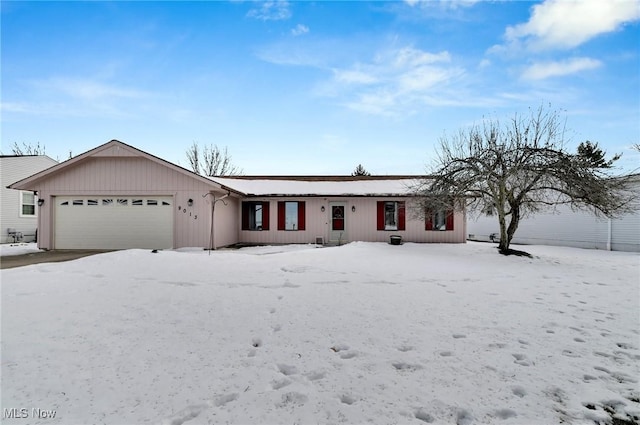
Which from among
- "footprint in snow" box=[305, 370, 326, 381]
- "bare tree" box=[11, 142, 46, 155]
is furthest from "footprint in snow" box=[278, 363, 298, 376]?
"bare tree" box=[11, 142, 46, 155]

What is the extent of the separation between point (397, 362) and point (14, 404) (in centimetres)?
326

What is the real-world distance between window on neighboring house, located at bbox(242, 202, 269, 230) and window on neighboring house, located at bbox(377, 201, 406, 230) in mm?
5642

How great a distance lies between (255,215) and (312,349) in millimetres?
12184

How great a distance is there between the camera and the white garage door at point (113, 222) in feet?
41.0

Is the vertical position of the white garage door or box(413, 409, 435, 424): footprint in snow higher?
the white garage door

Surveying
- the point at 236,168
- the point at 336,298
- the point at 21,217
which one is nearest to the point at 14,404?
the point at 336,298

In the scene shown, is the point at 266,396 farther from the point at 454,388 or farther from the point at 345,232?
the point at 345,232

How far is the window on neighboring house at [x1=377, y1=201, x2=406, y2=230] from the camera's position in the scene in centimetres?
1452

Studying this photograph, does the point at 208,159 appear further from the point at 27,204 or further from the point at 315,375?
the point at 315,375

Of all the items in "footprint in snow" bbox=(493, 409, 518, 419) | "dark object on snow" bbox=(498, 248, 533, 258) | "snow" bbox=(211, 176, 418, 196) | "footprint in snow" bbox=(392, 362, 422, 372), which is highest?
"snow" bbox=(211, 176, 418, 196)

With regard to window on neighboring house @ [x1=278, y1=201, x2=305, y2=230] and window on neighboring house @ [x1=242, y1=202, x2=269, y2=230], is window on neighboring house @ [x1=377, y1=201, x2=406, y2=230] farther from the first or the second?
window on neighboring house @ [x1=242, y1=202, x2=269, y2=230]

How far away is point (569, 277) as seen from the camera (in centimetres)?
771

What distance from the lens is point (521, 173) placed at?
419 inches

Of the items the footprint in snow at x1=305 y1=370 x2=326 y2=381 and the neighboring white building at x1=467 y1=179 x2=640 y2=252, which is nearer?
the footprint in snow at x1=305 y1=370 x2=326 y2=381
